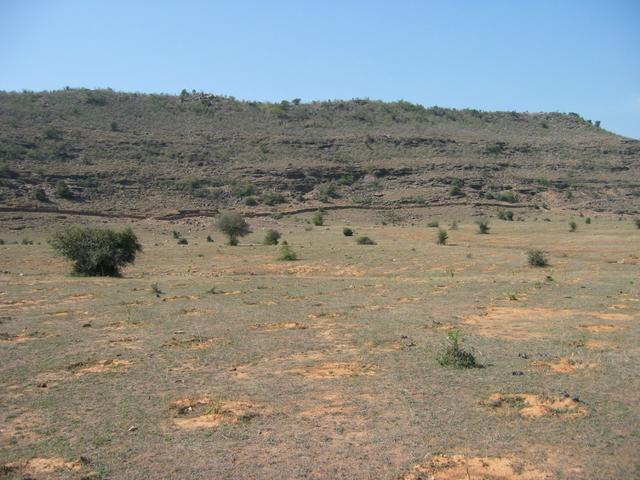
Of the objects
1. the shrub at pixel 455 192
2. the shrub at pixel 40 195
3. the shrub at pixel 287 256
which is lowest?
the shrub at pixel 287 256

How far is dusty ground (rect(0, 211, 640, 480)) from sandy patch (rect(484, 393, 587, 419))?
0.13ft

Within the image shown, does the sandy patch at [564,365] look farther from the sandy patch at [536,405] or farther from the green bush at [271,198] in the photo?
the green bush at [271,198]

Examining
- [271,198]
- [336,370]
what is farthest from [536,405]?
[271,198]

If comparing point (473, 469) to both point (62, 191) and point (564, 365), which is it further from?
point (62, 191)

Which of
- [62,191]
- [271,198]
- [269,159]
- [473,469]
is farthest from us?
[269,159]

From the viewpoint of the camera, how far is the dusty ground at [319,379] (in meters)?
6.87

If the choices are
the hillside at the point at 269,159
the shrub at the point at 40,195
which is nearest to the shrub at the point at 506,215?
the hillside at the point at 269,159

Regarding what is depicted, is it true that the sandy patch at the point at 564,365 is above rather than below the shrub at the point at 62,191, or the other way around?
below

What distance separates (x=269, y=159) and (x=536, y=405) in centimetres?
6728

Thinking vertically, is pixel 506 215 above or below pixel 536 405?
above

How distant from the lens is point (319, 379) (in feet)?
33.4

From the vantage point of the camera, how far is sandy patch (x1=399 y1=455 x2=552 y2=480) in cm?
630

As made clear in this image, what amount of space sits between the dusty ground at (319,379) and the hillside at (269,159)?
38.3 metres

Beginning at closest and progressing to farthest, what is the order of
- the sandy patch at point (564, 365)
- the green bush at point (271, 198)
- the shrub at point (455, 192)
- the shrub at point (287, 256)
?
the sandy patch at point (564, 365) → the shrub at point (287, 256) → the green bush at point (271, 198) → the shrub at point (455, 192)
